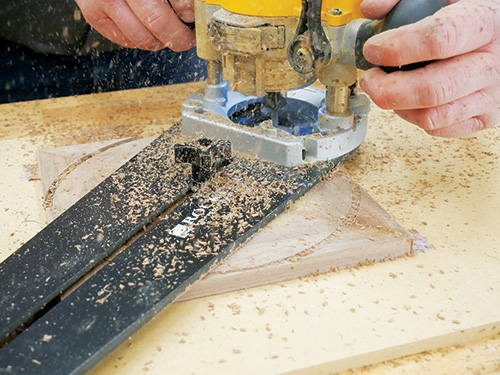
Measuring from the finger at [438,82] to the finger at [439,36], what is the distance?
24 mm

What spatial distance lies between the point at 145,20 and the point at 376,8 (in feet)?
1.88

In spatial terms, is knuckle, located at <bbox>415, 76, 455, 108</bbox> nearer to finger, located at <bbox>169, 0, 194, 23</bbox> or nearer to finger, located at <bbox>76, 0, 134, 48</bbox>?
finger, located at <bbox>169, 0, 194, 23</bbox>

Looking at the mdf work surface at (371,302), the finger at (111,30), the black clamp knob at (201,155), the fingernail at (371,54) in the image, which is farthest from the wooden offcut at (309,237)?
the finger at (111,30)

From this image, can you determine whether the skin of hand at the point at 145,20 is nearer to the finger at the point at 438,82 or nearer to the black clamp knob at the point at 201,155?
the black clamp knob at the point at 201,155

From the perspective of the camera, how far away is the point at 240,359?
845mm

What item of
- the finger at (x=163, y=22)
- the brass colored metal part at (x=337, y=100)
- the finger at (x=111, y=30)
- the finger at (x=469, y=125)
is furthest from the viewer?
the finger at (x=111, y=30)

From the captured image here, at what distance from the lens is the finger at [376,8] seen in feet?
3.34

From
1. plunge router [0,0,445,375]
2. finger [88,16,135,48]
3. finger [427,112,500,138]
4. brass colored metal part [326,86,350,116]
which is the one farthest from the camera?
finger [88,16,135,48]

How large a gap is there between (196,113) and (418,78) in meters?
0.51

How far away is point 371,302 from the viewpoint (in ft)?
3.11

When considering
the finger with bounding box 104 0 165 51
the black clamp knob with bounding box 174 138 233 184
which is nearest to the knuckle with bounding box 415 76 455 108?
the black clamp knob with bounding box 174 138 233 184

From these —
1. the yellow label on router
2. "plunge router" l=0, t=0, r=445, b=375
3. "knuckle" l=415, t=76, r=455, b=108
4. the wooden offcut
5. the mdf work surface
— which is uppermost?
the yellow label on router

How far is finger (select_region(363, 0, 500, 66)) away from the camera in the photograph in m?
0.93

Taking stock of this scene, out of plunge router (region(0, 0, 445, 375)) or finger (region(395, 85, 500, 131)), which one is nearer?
plunge router (region(0, 0, 445, 375))
